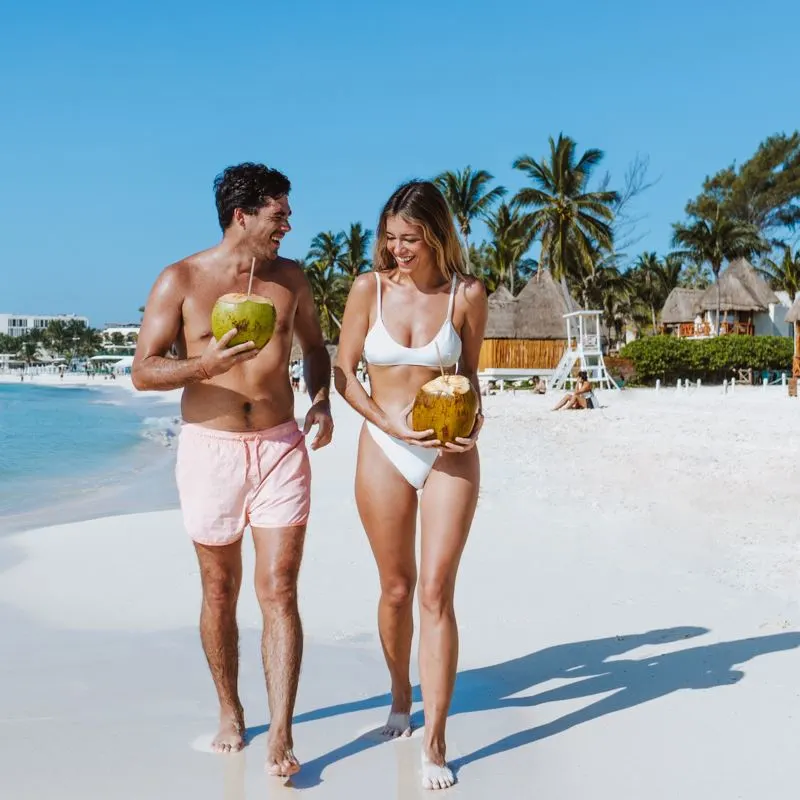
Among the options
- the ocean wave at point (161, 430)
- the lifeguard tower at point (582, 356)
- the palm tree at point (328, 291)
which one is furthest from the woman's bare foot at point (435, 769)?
the palm tree at point (328, 291)

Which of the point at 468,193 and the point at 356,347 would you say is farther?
the point at 468,193

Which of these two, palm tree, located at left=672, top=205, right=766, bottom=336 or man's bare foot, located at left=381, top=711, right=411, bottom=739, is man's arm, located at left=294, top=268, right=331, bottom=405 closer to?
man's bare foot, located at left=381, top=711, right=411, bottom=739

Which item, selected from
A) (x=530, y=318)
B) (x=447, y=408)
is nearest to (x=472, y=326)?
(x=447, y=408)

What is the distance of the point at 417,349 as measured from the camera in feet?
10.7

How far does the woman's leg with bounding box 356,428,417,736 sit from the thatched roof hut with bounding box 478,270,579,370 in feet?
115

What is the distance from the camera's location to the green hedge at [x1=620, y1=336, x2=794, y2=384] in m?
37.4

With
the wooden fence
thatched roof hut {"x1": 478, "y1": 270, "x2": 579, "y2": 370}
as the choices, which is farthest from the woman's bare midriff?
thatched roof hut {"x1": 478, "y1": 270, "x2": 579, "y2": 370}

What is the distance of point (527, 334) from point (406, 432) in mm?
36443

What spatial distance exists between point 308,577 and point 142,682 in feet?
6.48

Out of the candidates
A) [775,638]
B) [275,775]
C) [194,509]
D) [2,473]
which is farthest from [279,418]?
[2,473]

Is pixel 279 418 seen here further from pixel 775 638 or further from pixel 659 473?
pixel 659 473

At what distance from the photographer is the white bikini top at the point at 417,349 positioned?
128 inches

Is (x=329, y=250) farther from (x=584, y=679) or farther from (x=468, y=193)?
(x=584, y=679)

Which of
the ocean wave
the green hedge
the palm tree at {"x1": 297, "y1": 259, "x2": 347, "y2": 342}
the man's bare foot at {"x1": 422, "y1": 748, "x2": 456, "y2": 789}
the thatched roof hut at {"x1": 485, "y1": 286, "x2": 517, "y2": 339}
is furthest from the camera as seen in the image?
the palm tree at {"x1": 297, "y1": 259, "x2": 347, "y2": 342}
